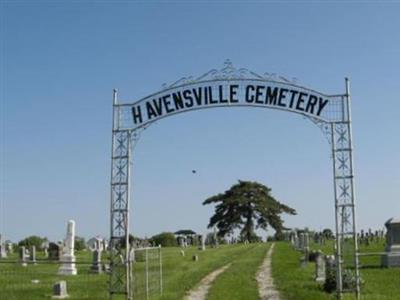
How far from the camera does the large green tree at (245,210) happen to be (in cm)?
9450

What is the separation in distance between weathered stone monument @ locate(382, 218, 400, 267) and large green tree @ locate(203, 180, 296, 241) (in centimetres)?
6493

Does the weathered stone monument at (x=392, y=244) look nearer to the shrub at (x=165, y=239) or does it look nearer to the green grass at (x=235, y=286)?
the green grass at (x=235, y=286)

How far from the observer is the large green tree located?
3720 inches

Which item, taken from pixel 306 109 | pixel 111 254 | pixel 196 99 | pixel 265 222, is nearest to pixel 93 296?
pixel 111 254

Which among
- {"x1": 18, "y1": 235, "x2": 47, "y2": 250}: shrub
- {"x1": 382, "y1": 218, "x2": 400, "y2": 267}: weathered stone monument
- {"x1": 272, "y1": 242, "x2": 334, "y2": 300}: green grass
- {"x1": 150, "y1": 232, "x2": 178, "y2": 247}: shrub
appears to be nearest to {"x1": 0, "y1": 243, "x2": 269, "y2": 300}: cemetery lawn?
{"x1": 272, "y1": 242, "x2": 334, "y2": 300}: green grass

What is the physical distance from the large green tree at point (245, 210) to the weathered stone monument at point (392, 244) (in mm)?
64926

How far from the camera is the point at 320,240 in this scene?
7150 centimetres

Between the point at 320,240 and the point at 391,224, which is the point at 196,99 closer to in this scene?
the point at 391,224

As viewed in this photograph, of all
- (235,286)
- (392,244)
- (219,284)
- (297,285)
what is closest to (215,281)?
(219,284)

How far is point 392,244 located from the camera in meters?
28.3

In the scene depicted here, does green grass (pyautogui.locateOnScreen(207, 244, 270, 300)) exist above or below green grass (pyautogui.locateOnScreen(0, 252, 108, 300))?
below

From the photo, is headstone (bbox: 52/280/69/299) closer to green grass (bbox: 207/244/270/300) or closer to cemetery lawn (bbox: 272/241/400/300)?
green grass (bbox: 207/244/270/300)

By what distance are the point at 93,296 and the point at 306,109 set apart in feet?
25.6

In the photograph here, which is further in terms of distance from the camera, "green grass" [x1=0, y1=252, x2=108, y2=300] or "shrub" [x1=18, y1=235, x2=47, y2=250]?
"shrub" [x1=18, y1=235, x2=47, y2=250]
